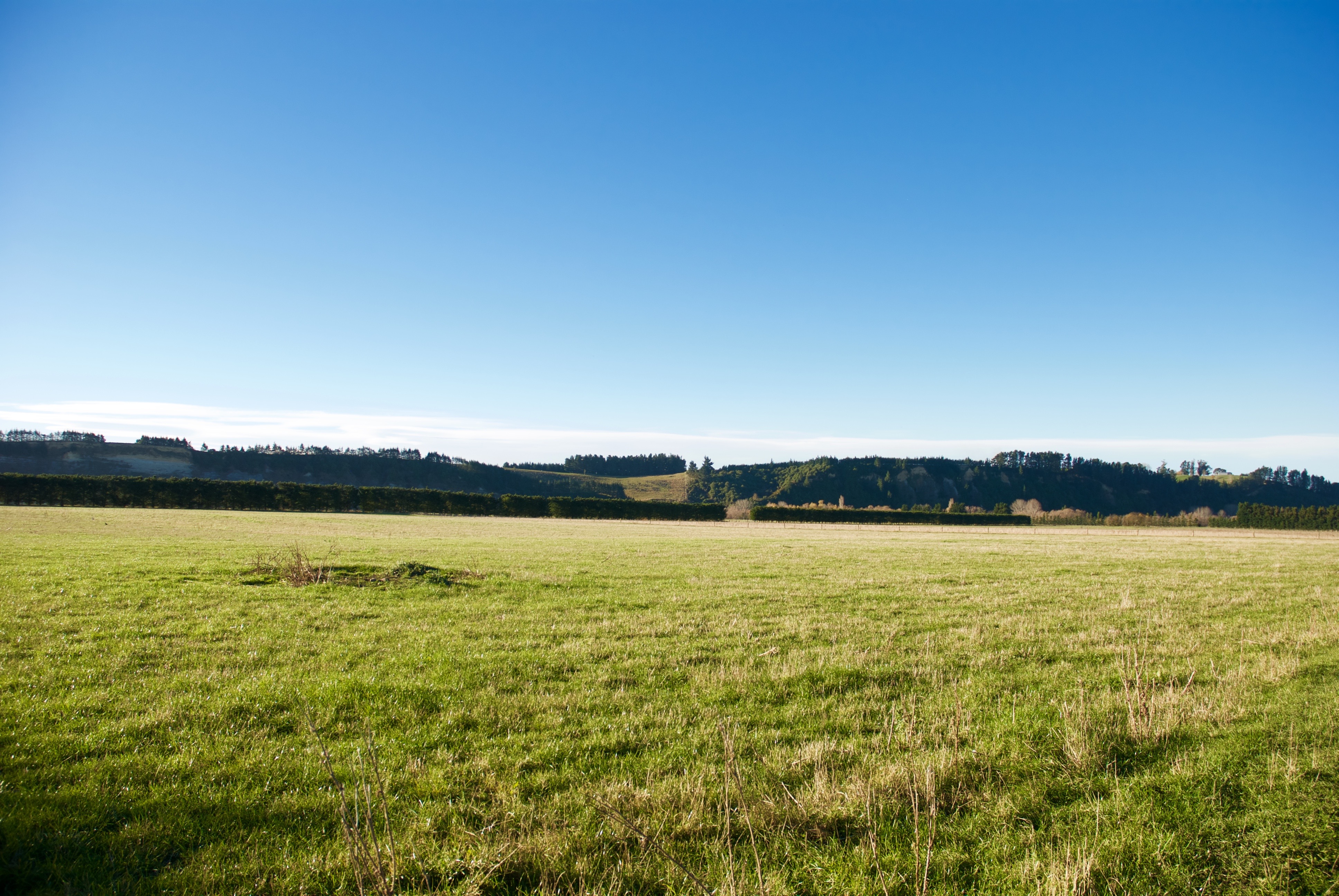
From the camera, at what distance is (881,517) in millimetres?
108938

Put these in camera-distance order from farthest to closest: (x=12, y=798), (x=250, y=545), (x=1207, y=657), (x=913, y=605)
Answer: (x=250, y=545)
(x=913, y=605)
(x=1207, y=657)
(x=12, y=798)

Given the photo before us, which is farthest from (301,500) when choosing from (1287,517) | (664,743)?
(1287,517)

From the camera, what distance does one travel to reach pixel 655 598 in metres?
16.8

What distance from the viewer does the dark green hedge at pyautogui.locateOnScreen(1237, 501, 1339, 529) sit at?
106 meters

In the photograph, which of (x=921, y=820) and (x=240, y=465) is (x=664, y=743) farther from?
(x=240, y=465)

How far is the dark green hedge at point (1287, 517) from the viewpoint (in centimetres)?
10600

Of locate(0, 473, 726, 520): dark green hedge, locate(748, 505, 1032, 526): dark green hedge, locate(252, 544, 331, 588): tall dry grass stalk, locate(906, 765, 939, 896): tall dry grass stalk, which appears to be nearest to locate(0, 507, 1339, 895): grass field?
locate(906, 765, 939, 896): tall dry grass stalk

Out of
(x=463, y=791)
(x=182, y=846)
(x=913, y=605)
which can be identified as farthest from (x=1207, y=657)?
(x=182, y=846)

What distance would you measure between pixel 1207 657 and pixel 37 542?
142ft

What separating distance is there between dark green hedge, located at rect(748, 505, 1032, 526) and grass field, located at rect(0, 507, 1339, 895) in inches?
3485

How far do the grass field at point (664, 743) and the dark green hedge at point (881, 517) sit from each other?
8852cm

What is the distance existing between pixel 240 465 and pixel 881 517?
566 ft

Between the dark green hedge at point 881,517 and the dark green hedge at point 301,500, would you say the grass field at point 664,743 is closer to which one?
the dark green hedge at point 301,500

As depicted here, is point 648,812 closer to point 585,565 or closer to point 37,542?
point 585,565
